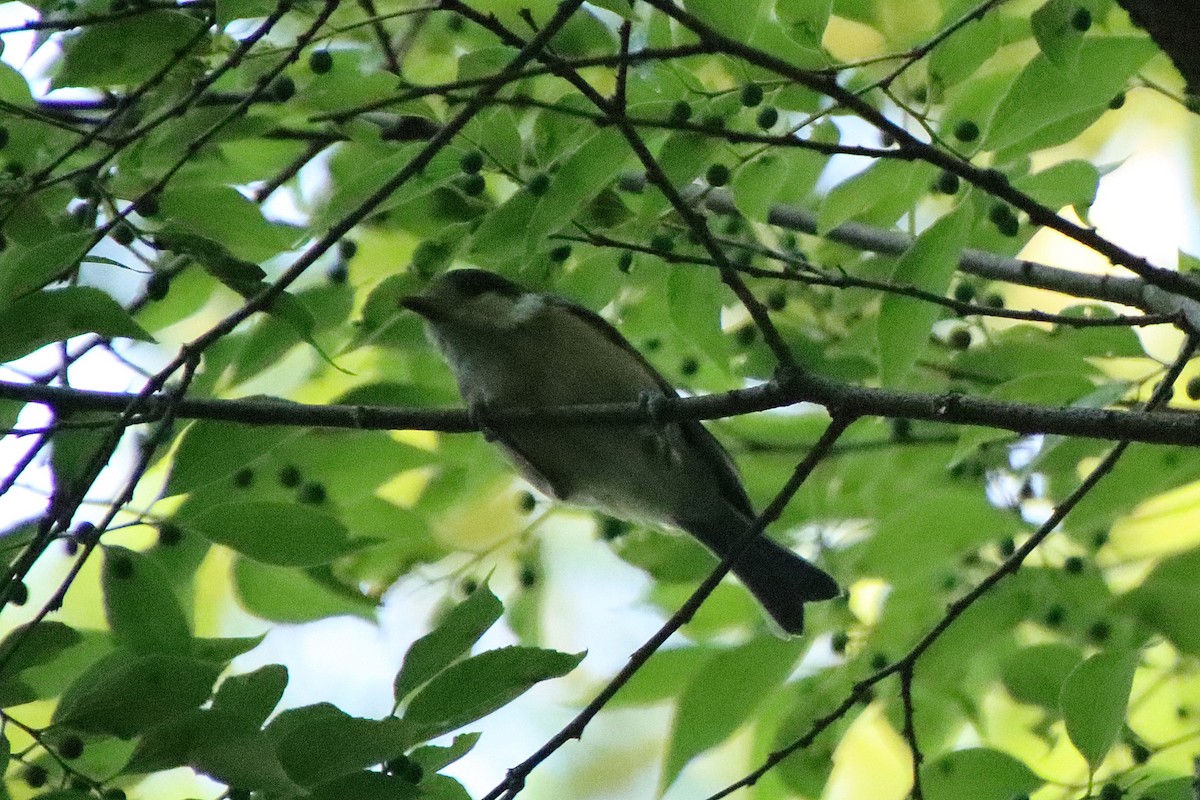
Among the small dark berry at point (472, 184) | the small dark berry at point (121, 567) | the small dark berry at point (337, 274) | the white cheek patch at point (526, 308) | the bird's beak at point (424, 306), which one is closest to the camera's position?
the small dark berry at point (121, 567)

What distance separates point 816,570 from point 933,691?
422 millimetres

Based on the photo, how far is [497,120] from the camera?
9.31ft

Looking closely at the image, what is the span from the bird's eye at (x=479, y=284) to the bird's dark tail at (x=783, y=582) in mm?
965

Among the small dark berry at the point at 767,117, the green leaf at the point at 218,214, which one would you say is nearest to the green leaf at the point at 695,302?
the small dark berry at the point at 767,117

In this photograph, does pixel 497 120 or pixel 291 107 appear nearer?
pixel 497 120

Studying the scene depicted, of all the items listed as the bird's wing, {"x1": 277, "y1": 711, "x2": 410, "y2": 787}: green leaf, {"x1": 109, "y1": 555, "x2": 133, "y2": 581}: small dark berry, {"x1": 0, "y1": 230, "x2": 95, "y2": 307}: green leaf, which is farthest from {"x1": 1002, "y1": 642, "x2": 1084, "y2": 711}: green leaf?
{"x1": 0, "y1": 230, "x2": 95, "y2": 307}: green leaf

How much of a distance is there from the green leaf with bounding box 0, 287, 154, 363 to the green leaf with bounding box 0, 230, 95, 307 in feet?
0.11

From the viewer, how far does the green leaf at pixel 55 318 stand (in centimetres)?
233

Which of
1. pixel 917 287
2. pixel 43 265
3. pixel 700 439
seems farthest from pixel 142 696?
pixel 700 439

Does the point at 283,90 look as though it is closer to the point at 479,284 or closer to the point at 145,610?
the point at 145,610

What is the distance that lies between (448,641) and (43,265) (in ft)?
3.03

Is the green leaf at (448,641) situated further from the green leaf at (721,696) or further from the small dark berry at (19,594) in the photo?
the green leaf at (721,696)

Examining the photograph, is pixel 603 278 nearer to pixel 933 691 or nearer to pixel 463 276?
pixel 463 276

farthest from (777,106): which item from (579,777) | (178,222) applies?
(579,777)
